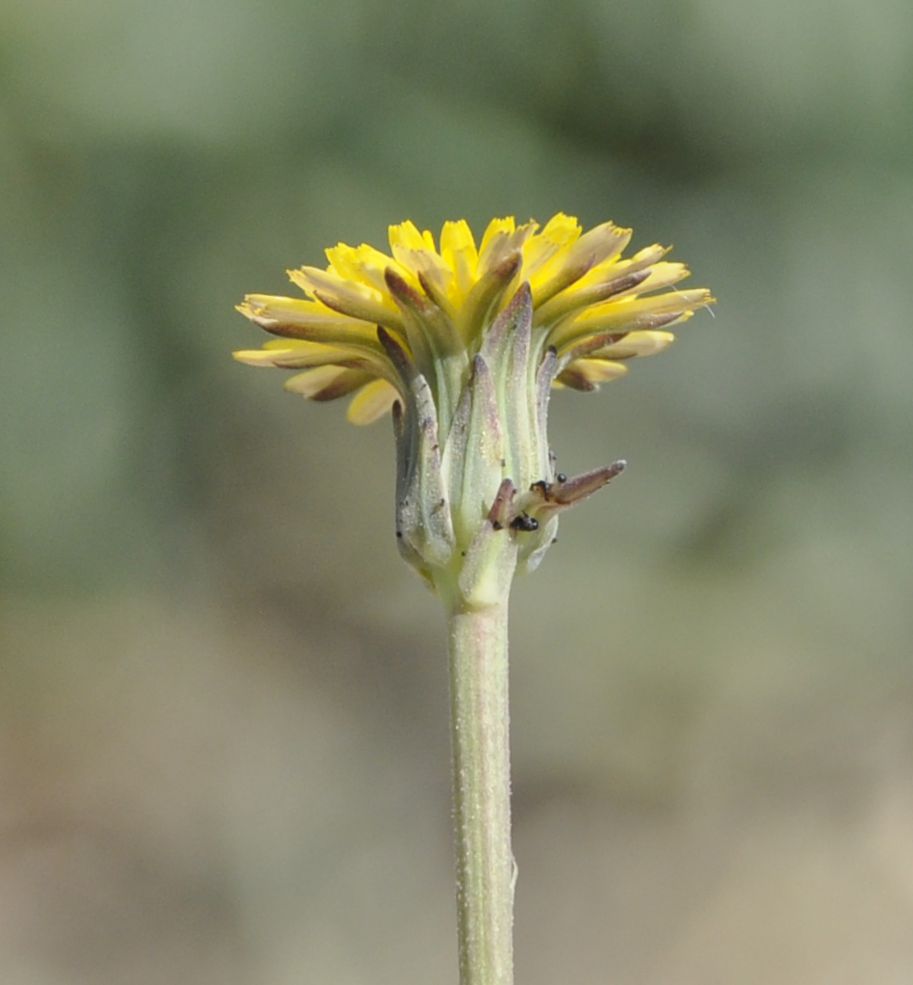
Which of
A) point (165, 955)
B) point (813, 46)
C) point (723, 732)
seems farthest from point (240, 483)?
point (813, 46)

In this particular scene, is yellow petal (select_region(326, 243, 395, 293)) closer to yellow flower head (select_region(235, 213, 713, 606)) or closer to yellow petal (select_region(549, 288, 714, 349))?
yellow flower head (select_region(235, 213, 713, 606))

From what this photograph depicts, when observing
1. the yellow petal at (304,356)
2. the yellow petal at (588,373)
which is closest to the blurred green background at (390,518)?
the yellow petal at (588,373)

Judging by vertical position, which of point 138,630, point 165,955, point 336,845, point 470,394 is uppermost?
point 138,630

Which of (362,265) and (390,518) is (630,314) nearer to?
(362,265)

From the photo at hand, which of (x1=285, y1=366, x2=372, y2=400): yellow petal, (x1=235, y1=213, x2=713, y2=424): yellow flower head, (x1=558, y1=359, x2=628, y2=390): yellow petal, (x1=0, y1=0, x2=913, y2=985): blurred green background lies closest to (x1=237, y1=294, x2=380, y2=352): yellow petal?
(x1=235, y1=213, x2=713, y2=424): yellow flower head

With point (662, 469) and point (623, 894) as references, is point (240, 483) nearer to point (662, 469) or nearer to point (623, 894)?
point (662, 469)

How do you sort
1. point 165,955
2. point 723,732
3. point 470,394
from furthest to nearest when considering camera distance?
Answer: point 723,732 → point 165,955 → point 470,394
